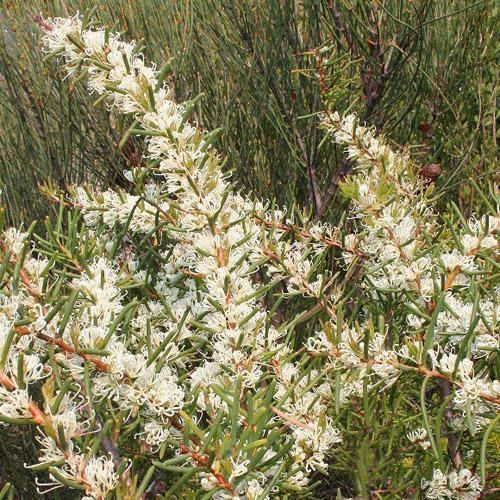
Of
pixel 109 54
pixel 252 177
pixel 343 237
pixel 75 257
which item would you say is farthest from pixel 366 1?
pixel 75 257

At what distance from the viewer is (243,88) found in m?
2.07

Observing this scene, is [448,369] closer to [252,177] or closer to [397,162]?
[397,162]

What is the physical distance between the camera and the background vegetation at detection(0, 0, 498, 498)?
79.7 inches

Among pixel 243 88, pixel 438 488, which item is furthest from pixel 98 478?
pixel 243 88

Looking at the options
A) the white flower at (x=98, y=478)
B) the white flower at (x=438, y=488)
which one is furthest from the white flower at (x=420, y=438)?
the white flower at (x=98, y=478)

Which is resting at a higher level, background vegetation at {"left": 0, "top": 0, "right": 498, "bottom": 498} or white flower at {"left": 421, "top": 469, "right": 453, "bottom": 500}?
background vegetation at {"left": 0, "top": 0, "right": 498, "bottom": 498}

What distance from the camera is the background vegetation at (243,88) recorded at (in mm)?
2023

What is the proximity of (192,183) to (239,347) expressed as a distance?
26cm

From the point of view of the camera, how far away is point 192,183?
1024 millimetres

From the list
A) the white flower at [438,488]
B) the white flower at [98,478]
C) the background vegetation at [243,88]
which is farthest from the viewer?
the background vegetation at [243,88]

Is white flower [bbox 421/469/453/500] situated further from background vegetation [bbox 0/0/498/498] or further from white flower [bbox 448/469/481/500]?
background vegetation [bbox 0/0/498/498]

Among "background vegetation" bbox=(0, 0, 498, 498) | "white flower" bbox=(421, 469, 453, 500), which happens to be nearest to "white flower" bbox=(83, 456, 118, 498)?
"white flower" bbox=(421, 469, 453, 500)

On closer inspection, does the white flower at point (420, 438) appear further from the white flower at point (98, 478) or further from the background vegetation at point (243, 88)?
the background vegetation at point (243, 88)

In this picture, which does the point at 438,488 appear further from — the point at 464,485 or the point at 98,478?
the point at 98,478
